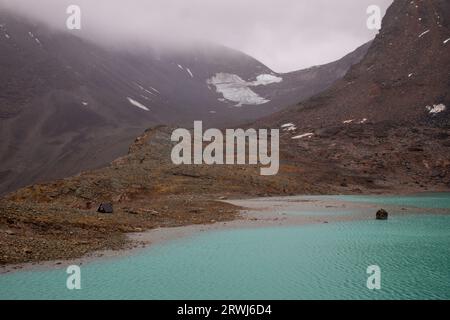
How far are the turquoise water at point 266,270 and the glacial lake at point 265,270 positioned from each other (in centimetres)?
4

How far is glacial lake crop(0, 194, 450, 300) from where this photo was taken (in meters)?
21.3

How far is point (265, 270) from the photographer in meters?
25.8

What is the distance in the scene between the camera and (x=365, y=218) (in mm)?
47562

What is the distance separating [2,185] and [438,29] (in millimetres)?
168606

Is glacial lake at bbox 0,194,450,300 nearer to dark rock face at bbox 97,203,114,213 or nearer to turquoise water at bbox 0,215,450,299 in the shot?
turquoise water at bbox 0,215,450,299

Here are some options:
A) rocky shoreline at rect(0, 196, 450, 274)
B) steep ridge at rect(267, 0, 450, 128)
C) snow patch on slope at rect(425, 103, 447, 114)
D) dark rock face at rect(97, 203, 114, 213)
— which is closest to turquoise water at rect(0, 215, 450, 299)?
rocky shoreline at rect(0, 196, 450, 274)

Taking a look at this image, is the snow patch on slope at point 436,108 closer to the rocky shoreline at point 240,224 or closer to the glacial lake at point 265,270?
the rocky shoreline at point 240,224

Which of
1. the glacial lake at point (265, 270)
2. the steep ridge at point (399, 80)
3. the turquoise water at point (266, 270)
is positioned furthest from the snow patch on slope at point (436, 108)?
the turquoise water at point (266, 270)

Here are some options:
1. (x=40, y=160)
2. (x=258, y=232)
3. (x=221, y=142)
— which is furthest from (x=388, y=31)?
(x=258, y=232)

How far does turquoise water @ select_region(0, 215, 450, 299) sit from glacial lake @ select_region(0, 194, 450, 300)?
4 cm

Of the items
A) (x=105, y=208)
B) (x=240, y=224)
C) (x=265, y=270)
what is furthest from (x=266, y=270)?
(x=105, y=208)

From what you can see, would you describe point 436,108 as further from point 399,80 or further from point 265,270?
point 265,270

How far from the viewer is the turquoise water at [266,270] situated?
2131 centimetres

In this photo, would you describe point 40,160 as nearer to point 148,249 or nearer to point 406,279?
point 148,249
